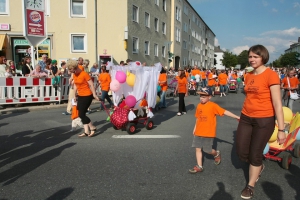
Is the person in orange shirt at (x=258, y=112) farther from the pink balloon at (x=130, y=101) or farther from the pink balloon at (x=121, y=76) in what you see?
the pink balloon at (x=121, y=76)

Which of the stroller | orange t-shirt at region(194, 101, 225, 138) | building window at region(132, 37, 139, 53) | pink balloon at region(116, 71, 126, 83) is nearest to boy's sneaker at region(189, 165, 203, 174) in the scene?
orange t-shirt at region(194, 101, 225, 138)

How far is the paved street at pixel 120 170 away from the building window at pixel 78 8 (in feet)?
56.0

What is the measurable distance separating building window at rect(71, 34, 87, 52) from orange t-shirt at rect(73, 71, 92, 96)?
17.0 meters

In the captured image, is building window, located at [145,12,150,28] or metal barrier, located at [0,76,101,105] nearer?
metal barrier, located at [0,76,101,105]

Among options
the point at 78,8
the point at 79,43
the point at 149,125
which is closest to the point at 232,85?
the point at 79,43

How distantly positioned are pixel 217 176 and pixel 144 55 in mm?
23545

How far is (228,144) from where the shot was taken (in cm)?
578

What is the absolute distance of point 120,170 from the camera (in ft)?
14.1

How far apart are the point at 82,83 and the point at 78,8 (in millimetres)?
17988

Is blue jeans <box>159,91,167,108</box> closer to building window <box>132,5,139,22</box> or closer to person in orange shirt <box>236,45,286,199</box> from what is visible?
person in orange shirt <box>236,45,286,199</box>

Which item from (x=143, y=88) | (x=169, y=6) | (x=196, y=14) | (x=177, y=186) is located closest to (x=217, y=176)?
(x=177, y=186)

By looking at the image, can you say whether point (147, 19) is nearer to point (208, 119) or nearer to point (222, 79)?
point (222, 79)

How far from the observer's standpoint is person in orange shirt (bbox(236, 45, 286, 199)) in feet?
10.5

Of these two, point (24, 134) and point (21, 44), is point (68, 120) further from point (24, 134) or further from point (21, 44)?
point (21, 44)
